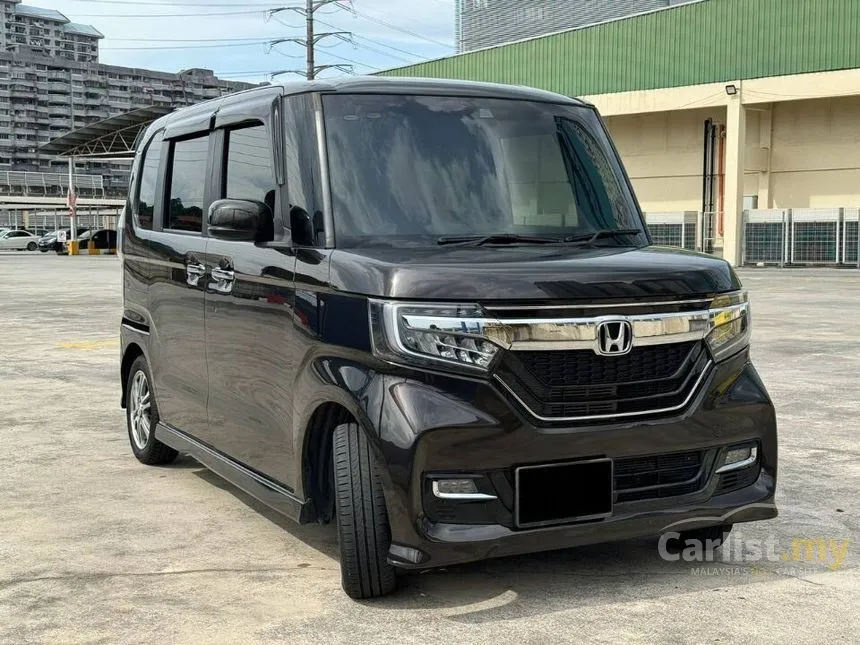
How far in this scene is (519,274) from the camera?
13.0 feet

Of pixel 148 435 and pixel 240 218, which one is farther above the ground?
pixel 240 218

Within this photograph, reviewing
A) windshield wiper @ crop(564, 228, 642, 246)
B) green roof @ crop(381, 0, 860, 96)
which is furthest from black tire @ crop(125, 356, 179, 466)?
green roof @ crop(381, 0, 860, 96)

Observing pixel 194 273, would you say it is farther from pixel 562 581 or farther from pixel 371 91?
pixel 562 581

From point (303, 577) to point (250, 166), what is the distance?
186 cm

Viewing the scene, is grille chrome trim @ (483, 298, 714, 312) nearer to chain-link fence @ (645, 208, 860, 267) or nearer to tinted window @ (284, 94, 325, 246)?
tinted window @ (284, 94, 325, 246)

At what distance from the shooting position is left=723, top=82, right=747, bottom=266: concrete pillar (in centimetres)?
3688

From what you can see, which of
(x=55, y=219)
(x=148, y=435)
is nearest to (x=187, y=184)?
(x=148, y=435)

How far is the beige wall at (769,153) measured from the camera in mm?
36656

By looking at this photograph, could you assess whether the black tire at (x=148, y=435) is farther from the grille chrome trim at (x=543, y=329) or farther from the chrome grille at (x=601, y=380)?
the chrome grille at (x=601, y=380)

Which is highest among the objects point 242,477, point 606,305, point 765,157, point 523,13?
point 523,13

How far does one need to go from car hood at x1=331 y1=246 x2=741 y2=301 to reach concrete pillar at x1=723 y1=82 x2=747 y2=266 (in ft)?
111

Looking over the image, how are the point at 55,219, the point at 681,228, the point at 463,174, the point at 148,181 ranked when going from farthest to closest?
the point at 55,219 < the point at 681,228 < the point at 148,181 < the point at 463,174

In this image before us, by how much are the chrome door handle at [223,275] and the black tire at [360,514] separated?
1227 millimetres

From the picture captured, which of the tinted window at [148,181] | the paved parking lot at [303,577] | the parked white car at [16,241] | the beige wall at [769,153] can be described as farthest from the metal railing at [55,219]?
the paved parking lot at [303,577]
